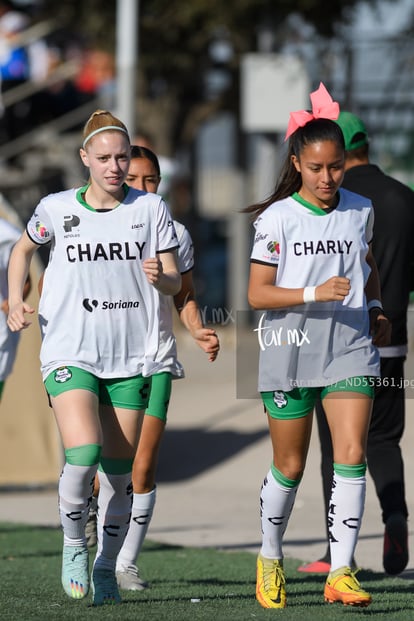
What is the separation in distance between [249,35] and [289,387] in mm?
15917

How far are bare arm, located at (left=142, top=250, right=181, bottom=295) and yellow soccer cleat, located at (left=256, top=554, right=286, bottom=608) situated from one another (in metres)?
1.14

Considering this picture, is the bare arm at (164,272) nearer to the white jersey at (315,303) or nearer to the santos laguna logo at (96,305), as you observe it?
the santos laguna logo at (96,305)

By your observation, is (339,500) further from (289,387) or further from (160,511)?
(160,511)

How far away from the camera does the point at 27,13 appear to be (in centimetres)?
2341

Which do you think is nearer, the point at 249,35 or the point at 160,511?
the point at 160,511

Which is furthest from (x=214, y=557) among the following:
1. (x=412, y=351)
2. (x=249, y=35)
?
(x=249, y=35)

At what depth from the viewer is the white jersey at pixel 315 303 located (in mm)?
5309

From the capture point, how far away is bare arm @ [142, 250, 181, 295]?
17.1 ft

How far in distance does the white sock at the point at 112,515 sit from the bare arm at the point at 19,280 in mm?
699

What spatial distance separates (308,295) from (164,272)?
0.58 meters

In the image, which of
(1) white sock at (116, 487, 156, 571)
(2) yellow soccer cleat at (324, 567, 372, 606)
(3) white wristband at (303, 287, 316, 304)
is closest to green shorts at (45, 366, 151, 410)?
(3) white wristband at (303, 287, 316, 304)

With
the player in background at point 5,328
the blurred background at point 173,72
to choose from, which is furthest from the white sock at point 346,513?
the blurred background at point 173,72

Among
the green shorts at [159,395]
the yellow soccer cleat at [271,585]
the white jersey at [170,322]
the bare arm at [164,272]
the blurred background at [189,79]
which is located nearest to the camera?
the bare arm at [164,272]

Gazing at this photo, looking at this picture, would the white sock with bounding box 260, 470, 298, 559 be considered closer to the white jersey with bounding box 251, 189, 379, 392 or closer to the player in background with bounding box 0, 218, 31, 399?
the white jersey with bounding box 251, 189, 379, 392
